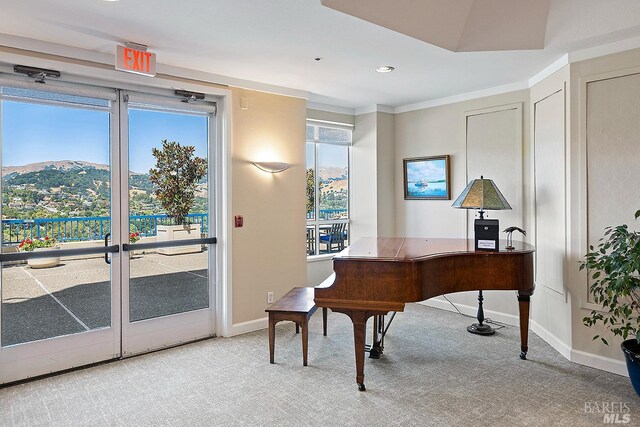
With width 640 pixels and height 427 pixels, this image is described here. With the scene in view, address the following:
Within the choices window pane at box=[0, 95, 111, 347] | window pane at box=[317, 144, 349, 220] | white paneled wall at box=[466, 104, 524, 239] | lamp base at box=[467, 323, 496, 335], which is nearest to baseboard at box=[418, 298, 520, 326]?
lamp base at box=[467, 323, 496, 335]

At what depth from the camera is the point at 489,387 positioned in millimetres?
3029

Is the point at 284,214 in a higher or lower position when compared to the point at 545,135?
lower

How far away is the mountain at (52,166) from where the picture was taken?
3.17m

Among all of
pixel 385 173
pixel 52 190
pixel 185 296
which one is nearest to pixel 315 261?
pixel 385 173

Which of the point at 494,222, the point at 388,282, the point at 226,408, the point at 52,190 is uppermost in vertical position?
the point at 52,190

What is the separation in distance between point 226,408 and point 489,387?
1.86 metres

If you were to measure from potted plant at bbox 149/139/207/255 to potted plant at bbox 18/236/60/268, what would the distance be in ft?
2.75

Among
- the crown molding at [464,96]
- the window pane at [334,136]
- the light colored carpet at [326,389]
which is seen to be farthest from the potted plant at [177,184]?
the crown molding at [464,96]

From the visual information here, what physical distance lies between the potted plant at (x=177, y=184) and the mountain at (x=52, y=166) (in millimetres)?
478

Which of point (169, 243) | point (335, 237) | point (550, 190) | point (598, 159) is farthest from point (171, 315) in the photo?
point (598, 159)

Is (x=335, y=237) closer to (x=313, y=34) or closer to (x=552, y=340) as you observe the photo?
(x=552, y=340)

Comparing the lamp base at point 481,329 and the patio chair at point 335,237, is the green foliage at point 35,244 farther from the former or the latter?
the lamp base at point 481,329

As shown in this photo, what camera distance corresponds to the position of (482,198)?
13.0 feet

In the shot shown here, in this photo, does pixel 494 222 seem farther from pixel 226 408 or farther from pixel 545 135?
pixel 226 408
